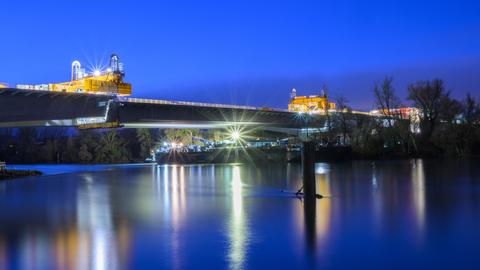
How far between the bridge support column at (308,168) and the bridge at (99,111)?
104 ft

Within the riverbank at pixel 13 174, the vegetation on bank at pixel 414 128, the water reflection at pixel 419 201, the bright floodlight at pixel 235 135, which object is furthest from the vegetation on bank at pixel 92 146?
the water reflection at pixel 419 201

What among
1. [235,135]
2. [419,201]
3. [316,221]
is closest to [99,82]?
[419,201]

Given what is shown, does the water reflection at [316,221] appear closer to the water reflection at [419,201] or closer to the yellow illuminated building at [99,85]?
the water reflection at [419,201]

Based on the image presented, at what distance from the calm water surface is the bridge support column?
0.82m

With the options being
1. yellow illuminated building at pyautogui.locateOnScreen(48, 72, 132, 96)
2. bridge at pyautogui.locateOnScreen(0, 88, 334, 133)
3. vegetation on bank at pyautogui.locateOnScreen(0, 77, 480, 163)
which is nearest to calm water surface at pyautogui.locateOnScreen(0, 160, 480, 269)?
bridge at pyautogui.locateOnScreen(0, 88, 334, 133)

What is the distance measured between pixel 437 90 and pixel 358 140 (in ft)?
56.8

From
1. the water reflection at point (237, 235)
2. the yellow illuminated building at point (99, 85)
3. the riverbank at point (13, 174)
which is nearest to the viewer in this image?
the water reflection at point (237, 235)

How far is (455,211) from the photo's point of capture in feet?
72.1

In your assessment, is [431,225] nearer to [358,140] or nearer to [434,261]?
[434,261]

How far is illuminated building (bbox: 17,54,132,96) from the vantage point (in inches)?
2421

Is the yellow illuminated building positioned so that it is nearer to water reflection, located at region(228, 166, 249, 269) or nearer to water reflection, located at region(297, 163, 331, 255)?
water reflection, located at region(228, 166, 249, 269)

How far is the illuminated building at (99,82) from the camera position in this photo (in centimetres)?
6150

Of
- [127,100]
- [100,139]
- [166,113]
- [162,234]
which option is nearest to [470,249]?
[162,234]

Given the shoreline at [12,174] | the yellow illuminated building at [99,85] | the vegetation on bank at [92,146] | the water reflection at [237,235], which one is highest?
the yellow illuminated building at [99,85]
